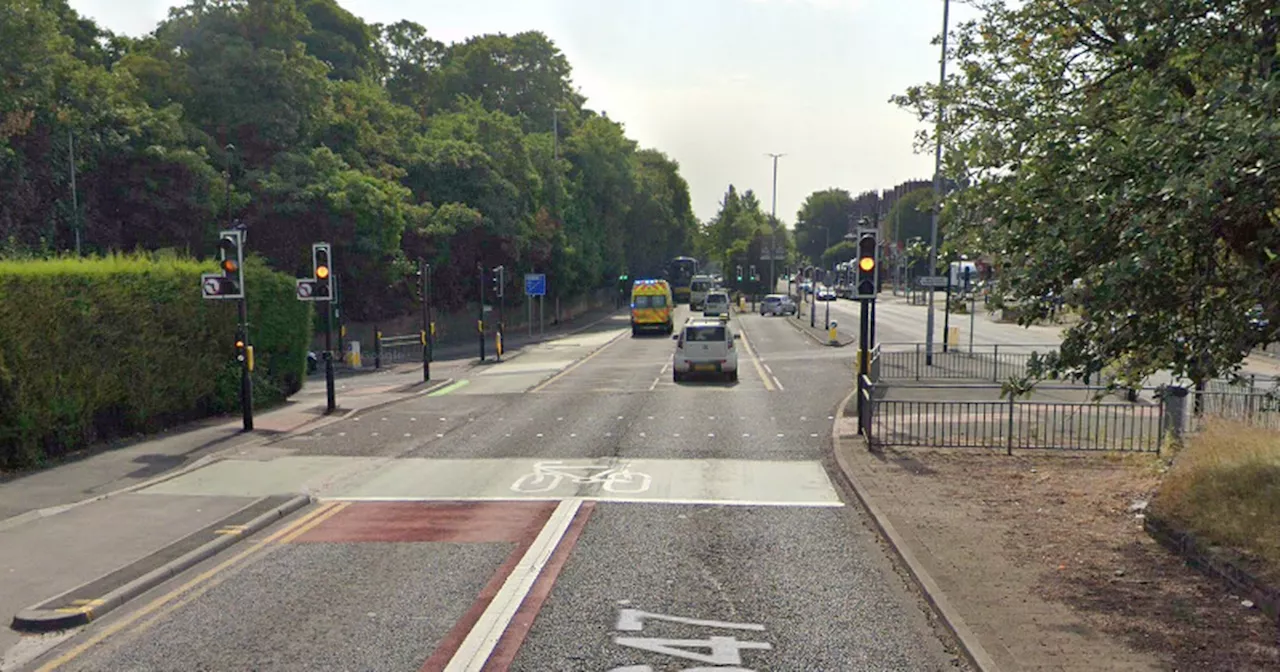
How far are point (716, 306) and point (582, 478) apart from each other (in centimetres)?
4978

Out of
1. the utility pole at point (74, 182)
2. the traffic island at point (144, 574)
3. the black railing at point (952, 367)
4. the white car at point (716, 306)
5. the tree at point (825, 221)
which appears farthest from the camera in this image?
the tree at point (825, 221)

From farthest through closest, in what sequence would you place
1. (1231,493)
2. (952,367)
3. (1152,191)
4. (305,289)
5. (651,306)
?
(651,306) < (952,367) < (305,289) < (1231,493) < (1152,191)

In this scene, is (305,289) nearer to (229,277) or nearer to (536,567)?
(229,277)

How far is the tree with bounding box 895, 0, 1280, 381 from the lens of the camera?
7082 millimetres

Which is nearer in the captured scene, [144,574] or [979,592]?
[979,592]

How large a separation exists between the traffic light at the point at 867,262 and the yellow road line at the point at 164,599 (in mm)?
10134

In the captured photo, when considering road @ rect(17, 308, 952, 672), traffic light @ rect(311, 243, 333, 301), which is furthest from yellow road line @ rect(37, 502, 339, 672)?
traffic light @ rect(311, 243, 333, 301)

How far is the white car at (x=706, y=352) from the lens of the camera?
27109 mm

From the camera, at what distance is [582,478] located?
13734 millimetres

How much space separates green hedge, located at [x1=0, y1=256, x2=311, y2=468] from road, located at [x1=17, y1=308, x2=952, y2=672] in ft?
8.29

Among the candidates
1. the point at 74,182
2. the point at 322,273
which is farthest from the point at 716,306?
the point at 322,273

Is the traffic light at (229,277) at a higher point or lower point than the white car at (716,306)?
higher

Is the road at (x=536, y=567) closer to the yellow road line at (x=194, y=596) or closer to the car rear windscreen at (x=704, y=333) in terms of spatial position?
the yellow road line at (x=194, y=596)

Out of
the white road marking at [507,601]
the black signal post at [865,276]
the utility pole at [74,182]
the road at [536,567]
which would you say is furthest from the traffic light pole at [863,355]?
the utility pole at [74,182]
